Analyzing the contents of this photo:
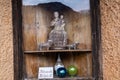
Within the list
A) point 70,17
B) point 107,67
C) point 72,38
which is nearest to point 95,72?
point 107,67

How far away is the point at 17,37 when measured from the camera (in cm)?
219

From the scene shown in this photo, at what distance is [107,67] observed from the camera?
2170 mm

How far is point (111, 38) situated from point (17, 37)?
69 cm

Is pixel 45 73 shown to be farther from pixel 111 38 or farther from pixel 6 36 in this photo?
pixel 111 38

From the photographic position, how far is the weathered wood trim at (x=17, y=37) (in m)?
2.18

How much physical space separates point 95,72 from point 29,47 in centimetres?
54

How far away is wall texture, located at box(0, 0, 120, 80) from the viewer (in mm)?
2146

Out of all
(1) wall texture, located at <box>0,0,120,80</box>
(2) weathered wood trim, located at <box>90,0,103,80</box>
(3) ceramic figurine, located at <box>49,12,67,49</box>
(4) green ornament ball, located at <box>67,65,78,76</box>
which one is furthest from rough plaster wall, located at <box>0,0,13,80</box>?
(2) weathered wood trim, located at <box>90,0,103,80</box>

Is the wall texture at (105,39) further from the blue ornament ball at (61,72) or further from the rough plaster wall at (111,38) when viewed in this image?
the blue ornament ball at (61,72)

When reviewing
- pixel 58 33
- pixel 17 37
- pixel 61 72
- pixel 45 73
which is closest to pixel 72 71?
pixel 61 72

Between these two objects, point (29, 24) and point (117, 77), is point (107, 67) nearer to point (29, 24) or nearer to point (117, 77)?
point (117, 77)

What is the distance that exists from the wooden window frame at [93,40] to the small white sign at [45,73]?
0.15 metres

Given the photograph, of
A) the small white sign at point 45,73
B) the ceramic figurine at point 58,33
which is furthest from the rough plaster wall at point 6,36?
the ceramic figurine at point 58,33

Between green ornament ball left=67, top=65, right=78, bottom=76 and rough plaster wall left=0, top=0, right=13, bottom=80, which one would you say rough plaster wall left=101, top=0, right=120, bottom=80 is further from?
rough plaster wall left=0, top=0, right=13, bottom=80
